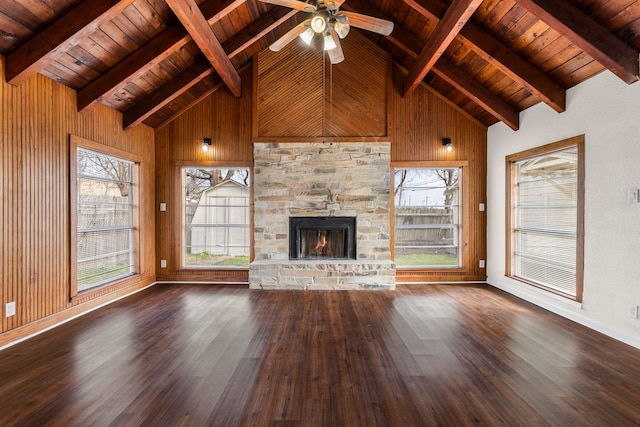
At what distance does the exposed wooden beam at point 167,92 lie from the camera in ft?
14.4

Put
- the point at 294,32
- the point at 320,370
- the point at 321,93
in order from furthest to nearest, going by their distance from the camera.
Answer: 1. the point at 321,93
2. the point at 294,32
3. the point at 320,370

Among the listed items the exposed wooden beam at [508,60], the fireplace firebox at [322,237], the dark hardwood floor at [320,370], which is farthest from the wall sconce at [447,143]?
the dark hardwood floor at [320,370]

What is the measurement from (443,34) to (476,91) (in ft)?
4.30

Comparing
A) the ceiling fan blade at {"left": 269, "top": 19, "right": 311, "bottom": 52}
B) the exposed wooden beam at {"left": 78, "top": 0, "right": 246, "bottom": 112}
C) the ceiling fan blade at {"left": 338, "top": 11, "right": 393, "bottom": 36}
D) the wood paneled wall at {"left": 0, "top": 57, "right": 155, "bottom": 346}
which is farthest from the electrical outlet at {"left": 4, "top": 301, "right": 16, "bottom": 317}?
the ceiling fan blade at {"left": 338, "top": 11, "right": 393, "bottom": 36}

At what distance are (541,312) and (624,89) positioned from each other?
2626mm

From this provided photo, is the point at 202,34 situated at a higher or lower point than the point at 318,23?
higher

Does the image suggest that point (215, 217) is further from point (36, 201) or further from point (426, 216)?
point (426, 216)

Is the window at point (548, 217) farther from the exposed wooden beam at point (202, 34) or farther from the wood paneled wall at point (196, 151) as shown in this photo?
the exposed wooden beam at point (202, 34)

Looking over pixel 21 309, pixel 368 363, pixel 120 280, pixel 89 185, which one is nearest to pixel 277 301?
pixel 368 363

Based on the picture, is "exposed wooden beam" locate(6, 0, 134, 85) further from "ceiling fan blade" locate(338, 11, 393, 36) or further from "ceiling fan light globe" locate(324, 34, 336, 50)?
"ceiling fan blade" locate(338, 11, 393, 36)

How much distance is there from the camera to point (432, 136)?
17.1 feet

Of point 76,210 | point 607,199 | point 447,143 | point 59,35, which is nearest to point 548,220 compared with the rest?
point 607,199

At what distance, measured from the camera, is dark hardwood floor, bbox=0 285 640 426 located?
6.18 feet

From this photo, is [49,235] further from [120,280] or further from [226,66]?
[226,66]
